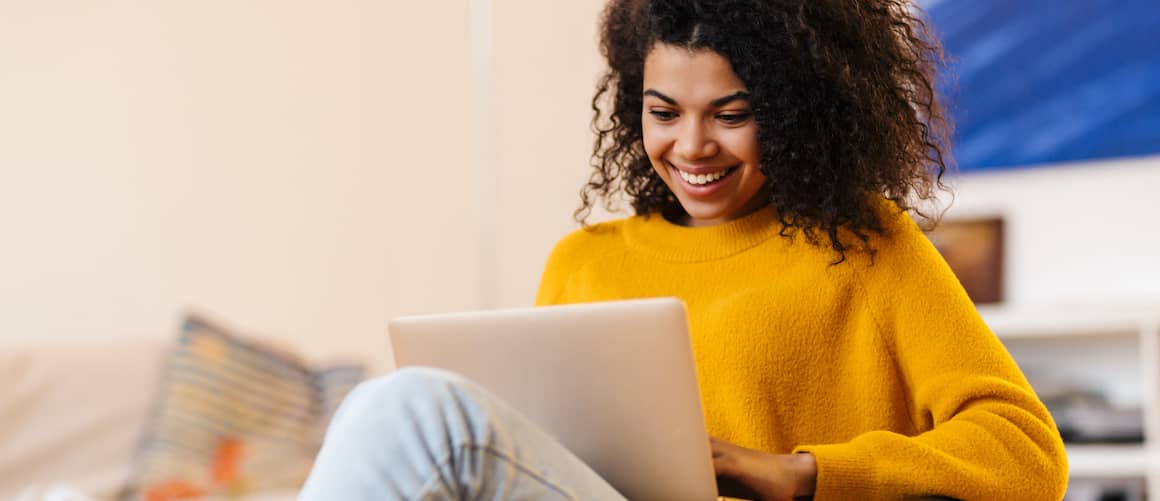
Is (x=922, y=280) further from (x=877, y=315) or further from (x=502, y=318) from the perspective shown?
(x=502, y=318)

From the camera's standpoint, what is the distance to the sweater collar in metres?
1.32

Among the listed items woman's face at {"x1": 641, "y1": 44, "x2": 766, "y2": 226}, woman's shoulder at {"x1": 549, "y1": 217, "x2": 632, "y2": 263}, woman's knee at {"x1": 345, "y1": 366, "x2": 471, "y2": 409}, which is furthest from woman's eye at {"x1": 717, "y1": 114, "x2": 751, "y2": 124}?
woman's knee at {"x1": 345, "y1": 366, "x2": 471, "y2": 409}

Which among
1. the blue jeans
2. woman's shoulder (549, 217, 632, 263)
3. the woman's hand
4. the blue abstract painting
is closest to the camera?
the blue jeans

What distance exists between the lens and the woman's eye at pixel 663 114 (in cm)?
130

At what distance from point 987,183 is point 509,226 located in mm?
1121

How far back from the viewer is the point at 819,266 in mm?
1262

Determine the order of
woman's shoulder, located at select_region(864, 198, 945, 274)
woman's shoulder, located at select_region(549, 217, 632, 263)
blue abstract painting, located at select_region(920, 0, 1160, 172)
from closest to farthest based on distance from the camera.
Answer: woman's shoulder, located at select_region(864, 198, 945, 274) → woman's shoulder, located at select_region(549, 217, 632, 263) → blue abstract painting, located at select_region(920, 0, 1160, 172)

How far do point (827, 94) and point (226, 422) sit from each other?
1.54m

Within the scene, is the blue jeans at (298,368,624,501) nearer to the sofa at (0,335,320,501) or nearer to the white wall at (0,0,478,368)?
the sofa at (0,335,320,501)

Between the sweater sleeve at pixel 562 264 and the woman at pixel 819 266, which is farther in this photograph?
the sweater sleeve at pixel 562 264

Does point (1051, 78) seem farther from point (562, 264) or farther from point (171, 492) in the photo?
point (171, 492)

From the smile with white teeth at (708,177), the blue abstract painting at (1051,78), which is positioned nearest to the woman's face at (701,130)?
the smile with white teeth at (708,177)

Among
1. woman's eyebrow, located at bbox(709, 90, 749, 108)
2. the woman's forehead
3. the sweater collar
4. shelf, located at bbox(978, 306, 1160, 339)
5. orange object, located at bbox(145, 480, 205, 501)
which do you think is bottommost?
orange object, located at bbox(145, 480, 205, 501)

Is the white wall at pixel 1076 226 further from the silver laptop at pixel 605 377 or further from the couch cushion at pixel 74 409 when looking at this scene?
the silver laptop at pixel 605 377
